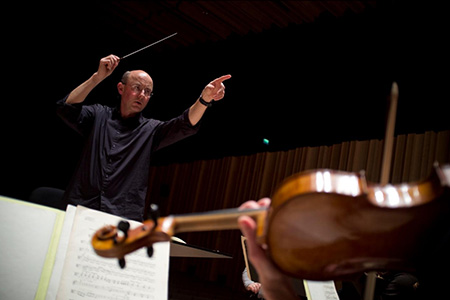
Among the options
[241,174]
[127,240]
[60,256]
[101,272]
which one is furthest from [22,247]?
[241,174]

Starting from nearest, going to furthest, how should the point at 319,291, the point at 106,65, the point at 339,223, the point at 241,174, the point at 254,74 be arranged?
1. the point at 339,223
2. the point at 319,291
3. the point at 106,65
4. the point at 254,74
5. the point at 241,174

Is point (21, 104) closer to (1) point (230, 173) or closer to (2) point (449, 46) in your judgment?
(1) point (230, 173)

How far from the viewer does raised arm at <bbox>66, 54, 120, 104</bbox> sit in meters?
2.46

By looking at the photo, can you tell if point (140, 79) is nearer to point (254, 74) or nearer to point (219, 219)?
point (219, 219)

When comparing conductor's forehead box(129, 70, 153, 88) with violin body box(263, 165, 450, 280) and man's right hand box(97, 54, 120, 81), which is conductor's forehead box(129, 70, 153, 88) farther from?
violin body box(263, 165, 450, 280)

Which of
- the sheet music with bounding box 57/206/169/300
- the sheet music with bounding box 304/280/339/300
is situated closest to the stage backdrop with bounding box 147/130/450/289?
the sheet music with bounding box 304/280/339/300

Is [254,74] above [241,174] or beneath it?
above

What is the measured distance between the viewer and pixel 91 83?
8.25 ft

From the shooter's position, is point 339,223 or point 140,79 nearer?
point 339,223

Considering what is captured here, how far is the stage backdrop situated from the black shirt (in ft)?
13.1

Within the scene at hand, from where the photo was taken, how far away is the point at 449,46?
4160 millimetres

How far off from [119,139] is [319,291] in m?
1.38

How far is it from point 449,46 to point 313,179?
12.7 feet

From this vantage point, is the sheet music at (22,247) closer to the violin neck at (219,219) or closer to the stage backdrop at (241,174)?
the violin neck at (219,219)
